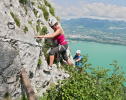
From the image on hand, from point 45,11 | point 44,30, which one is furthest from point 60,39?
point 45,11

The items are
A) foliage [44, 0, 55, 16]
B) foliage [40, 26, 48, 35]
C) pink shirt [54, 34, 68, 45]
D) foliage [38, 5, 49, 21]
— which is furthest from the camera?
foliage [44, 0, 55, 16]

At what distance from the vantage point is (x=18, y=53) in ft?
38.3

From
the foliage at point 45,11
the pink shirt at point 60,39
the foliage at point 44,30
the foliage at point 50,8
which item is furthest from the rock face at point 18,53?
the foliage at point 50,8

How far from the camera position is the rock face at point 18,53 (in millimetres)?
11172

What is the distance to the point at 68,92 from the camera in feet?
40.6

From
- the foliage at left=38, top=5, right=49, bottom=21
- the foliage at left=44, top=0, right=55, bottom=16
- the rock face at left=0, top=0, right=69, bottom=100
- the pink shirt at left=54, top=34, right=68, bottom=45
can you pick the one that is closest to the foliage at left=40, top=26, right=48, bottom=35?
the rock face at left=0, top=0, right=69, bottom=100

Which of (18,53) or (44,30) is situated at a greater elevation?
(44,30)

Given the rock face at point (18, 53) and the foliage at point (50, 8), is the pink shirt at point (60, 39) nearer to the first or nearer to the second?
the rock face at point (18, 53)

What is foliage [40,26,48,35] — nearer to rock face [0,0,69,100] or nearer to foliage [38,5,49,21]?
rock face [0,0,69,100]

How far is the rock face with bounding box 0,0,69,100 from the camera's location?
11172 millimetres

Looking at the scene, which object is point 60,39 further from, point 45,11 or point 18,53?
point 45,11

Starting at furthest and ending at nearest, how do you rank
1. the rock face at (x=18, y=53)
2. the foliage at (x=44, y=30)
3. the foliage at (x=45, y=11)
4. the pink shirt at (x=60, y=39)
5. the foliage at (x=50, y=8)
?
1. the foliage at (x=50, y=8)
2. the foliage at (x=45, y=11)
3. the foliage at (x=44, y=30)
4. the pink shirt at (x=60, y=39)
5. the rock face at (x=18, y=53)

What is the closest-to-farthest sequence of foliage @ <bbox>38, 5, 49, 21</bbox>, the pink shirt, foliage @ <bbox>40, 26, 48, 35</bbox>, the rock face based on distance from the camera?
the rock face → the pink shirt → foliage @ <bbox>40, 26, 48, 35</bbox> → foliage @ <bbox>38, 5, 49, 21</bbox>

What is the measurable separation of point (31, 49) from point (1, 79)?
2.35 m
